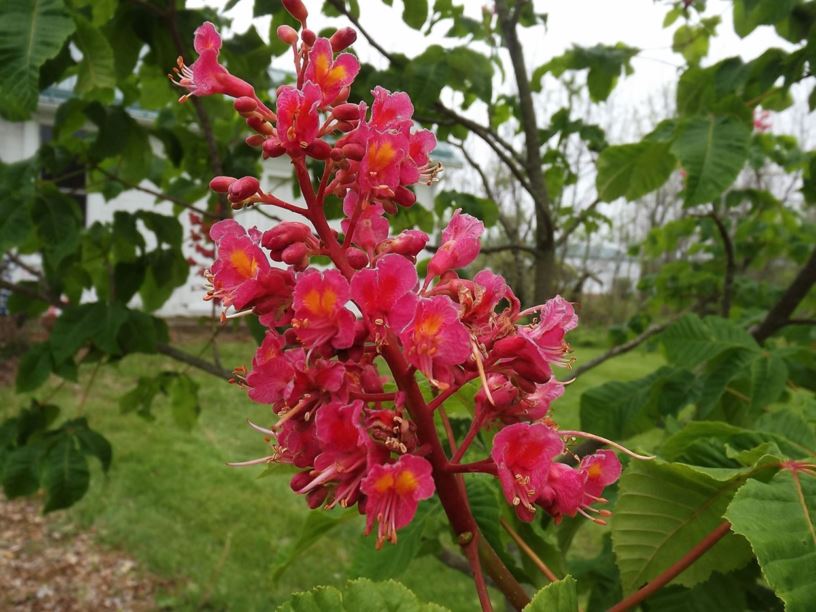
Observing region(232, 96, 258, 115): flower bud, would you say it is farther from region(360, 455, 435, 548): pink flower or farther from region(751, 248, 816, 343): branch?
region(751, 248, 816, 343): branch

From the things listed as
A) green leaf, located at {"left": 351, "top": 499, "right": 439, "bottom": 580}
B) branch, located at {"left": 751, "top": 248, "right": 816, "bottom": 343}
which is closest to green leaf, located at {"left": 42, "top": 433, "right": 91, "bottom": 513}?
green leaf, located at {"left": 351, "top": 499, "right": 439, "bottom": 580}

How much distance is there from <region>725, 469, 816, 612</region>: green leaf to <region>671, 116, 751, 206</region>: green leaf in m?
0.90

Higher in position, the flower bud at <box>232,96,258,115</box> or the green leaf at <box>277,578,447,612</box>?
the flower bud at <box>232,96,258,115</box>


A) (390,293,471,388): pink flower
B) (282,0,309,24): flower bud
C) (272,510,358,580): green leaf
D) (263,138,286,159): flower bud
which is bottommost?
(272,510,358,580): green leaf

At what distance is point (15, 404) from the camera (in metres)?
7.34

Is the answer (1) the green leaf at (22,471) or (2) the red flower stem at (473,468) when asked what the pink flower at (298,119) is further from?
(1) the green leaf at (22,471)

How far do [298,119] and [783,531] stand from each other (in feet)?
2.51

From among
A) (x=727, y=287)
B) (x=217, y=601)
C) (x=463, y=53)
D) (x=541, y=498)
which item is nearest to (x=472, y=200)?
(x=463, y=53)

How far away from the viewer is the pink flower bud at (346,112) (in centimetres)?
85

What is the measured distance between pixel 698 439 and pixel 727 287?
1980 millimetres

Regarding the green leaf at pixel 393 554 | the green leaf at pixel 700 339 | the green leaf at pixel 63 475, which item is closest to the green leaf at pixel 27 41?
the green leaf at pixel 393 554

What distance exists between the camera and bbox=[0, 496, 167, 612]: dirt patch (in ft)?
13.6

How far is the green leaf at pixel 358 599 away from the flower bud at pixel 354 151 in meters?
0.50

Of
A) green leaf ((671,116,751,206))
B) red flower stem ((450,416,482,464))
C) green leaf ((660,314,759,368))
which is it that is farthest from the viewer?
green leaf ((660,314,759,368))
